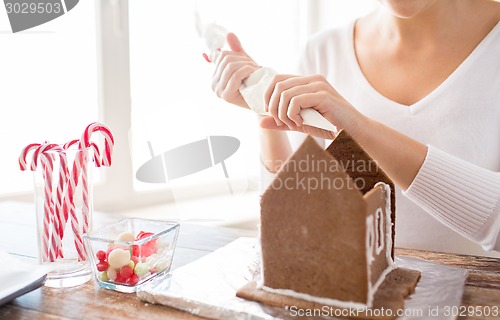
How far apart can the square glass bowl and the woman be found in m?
0.32

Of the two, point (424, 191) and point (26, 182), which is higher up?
point (424, 191)

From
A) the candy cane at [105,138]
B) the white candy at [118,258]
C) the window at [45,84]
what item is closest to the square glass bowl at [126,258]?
the white candy at [118,258]

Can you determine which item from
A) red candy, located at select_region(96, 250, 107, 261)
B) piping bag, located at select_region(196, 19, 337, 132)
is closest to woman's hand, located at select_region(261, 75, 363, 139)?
piping bag, located at select_region(196, 19, 337, 132)

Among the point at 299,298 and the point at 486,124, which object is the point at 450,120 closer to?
the point at 486,124

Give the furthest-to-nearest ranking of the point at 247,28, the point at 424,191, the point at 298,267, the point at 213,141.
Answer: the point at 247,28
the point at 213,141
the point at 424,191
the point at 298,267

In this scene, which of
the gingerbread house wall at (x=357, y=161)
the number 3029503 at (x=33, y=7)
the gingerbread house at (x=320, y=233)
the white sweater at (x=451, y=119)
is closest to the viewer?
the gingerbread house at (x=320, y=233)

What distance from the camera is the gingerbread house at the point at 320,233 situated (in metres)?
0.62

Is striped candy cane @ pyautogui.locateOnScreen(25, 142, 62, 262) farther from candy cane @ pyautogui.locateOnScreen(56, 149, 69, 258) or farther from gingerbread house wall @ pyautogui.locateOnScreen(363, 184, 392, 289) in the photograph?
gingerbread house wall @ pyautogui.locateOnScreen(363, 184, 392, 289)

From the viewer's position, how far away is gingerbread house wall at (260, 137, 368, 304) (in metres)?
0.62

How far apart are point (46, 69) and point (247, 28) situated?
1.10 meters

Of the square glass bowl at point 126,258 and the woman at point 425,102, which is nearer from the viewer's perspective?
the square glass bowl at point 126,258

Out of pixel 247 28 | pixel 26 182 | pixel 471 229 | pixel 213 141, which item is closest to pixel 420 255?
pixel 471 229

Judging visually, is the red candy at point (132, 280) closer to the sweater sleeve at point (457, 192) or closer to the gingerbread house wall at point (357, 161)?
the gingerbread house wall at point (357, 161)

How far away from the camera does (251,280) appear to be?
0.76 meters
